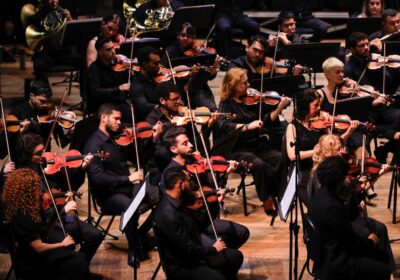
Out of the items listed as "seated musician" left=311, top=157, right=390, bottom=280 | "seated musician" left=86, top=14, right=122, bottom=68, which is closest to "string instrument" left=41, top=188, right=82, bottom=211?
"seated musician" left=311, top=157, right=390, bottom=280

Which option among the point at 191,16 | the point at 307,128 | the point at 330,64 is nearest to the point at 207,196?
the point at 307,128

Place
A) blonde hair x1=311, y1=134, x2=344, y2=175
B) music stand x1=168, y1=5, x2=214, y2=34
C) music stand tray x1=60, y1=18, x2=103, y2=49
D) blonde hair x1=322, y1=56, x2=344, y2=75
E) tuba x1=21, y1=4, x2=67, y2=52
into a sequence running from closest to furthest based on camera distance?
1. blonde hair x1=311, y1=134, x2=344, y2=175
2. blonde hair x1=322, y1=56, x2=344, y2=75
3. music stand tray x1=60, y1=18, x2=103, y2=49
4. music stand x1=168, y1=5, x2=214, y2=34
5. tuba x1=21, y1=4, x2=67, y2=52

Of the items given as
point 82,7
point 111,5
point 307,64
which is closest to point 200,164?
point 307,64

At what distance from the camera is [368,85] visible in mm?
8078

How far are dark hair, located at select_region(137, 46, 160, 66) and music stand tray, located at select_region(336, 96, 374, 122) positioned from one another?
188 centimetres

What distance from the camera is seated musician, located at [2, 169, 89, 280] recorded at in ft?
17.5

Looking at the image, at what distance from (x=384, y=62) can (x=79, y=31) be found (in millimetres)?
2974

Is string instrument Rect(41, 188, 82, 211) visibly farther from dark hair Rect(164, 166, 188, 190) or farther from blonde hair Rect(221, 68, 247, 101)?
blonde hair Rect(221, 68, 247, 101)

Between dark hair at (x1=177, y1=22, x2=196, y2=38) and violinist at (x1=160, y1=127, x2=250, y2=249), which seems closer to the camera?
violinist at (x1=160, y1=127, x2=250, y2=249)

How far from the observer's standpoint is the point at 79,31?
854 centimetres

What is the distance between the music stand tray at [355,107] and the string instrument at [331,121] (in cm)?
5

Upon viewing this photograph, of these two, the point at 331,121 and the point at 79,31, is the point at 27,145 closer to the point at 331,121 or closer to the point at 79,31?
the point at 331,121

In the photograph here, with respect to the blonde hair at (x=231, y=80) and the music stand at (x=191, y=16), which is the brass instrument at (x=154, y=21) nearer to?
the music stand at (x=191, y=16)

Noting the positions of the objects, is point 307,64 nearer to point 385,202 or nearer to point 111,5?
point 385,202
